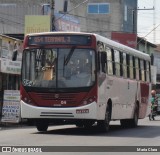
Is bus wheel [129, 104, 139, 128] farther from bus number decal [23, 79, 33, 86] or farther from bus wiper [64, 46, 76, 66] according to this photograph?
bus number decal [23, 79, 33, 86]

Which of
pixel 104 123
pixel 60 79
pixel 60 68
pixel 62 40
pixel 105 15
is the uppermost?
pixel 105 15

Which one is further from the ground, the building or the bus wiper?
the building

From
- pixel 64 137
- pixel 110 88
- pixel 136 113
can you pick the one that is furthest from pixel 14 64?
pixel 64 137

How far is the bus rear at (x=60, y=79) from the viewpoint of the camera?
1880cm

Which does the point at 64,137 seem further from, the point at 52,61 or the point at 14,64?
the point at 14,64

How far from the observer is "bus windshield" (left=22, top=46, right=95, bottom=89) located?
18.8 m

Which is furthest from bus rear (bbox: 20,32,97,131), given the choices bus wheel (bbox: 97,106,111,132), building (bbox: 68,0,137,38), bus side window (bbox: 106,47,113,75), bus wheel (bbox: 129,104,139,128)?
building (bbox: 68,0,137,38)

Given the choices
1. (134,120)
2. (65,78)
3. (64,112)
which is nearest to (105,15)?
(134,120)

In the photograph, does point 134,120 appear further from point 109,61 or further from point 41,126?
point 41,126

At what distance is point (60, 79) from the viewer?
18891 mm

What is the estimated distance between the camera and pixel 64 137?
1780 cm

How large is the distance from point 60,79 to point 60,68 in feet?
1.21

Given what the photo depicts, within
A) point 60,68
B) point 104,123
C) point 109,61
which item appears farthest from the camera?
point 109,61

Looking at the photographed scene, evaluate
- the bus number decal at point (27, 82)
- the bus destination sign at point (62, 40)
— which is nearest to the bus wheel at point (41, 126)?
the bus number decal at point (27, 82)
